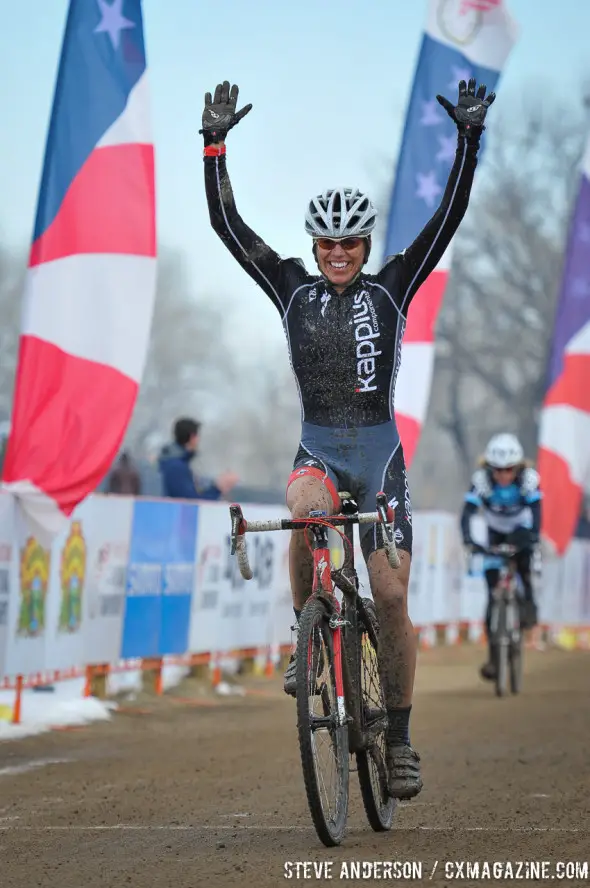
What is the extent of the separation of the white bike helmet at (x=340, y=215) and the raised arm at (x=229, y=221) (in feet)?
0.75

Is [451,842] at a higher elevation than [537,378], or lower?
lower

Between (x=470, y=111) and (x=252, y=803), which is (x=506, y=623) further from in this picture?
(x=470, y=111)

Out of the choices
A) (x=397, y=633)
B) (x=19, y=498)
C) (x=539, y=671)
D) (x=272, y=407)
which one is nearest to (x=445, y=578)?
(x=539, y=671)

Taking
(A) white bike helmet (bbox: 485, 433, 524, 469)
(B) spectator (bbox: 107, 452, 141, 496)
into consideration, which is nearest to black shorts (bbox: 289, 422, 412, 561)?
(A) white bike helmet (bbox: 485, 433, 524, 469)

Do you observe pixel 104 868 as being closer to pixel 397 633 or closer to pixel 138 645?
pixel 397 633

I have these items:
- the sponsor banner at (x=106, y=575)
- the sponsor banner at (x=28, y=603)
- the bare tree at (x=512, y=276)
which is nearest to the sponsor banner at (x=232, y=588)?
the sponsor banner at (x=106, y=575)

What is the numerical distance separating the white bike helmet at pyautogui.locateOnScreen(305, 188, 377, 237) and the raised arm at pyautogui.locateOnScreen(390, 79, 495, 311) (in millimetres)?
214

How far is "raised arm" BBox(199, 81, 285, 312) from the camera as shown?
20.9 feet

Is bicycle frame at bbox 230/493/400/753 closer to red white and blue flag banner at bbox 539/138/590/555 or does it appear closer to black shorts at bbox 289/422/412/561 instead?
black shorts at bbox 289/422/412/561

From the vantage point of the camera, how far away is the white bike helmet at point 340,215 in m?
6.18

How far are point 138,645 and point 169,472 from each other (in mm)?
1930

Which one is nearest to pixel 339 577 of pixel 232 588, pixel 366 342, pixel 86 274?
pixel 366 342

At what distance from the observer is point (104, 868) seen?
17.9 ft

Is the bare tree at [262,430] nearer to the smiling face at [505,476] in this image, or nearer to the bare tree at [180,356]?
the bare tree at [180,356]
